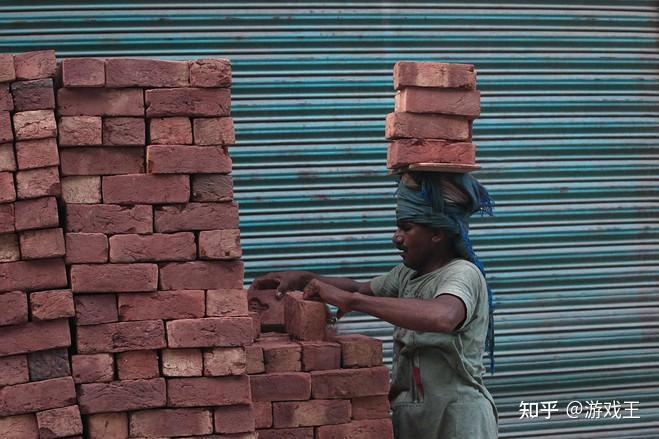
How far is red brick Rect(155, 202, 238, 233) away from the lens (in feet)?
13.3

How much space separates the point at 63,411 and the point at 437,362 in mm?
1613

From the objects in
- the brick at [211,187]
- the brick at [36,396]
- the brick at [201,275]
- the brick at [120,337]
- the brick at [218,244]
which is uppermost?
the brick at [211,187]

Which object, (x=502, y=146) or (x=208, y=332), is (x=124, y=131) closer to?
(x=208, y=332)

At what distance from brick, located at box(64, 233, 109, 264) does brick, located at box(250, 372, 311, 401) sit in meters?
0.88

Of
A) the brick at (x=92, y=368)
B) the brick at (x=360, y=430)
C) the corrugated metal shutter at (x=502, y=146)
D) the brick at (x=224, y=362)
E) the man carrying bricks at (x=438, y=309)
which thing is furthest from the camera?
the corrugated metal shutter at (x=502, y=146)

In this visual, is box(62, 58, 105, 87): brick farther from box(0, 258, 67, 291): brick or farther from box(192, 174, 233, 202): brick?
box(0, 258, 67, 291): brick

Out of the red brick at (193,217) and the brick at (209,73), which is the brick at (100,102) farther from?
the red brick at (193,217)

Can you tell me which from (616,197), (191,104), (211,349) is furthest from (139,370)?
(616,197)

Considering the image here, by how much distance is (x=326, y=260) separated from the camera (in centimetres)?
623

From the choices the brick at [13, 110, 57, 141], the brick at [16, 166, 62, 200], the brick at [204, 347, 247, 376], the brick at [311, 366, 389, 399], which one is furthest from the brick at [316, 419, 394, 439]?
the brick at [13, 110, 57, 141]

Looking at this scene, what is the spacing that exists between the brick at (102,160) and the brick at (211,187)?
8.7 inches

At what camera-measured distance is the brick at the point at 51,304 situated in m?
3.90

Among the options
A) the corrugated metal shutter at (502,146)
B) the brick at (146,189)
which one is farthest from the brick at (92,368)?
the corrugated metal shutter at (502,146)

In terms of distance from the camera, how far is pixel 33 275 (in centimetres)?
392
